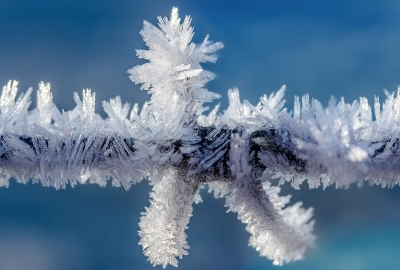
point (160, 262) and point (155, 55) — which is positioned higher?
point (155, 55)

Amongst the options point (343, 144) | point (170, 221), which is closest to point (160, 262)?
point (170, 221)

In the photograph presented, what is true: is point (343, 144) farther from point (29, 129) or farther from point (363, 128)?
point (29, 129)

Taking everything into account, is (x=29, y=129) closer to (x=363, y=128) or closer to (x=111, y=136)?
(x=111, y=136)

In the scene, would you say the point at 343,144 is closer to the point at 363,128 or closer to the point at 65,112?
the point at 363,128

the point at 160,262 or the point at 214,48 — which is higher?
the point at 214,48

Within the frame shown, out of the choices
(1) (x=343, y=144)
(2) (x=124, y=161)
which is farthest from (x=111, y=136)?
(1) (x=343, y=144)

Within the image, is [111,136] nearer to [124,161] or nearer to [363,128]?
[124,161]
